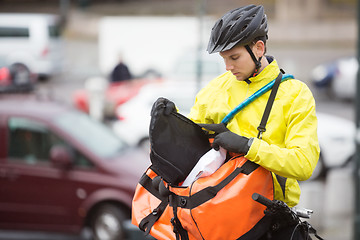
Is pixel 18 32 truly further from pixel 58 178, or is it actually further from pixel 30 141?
pixel 58 178

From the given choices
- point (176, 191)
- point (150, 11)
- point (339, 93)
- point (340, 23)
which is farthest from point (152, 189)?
point (150, 11)

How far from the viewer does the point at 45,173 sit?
23.9 feet

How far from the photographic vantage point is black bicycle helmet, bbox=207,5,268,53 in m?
2.74

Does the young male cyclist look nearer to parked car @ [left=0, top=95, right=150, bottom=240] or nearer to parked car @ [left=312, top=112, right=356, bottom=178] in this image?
parked car @ [left=0, top=95, right=150, bottom=240]

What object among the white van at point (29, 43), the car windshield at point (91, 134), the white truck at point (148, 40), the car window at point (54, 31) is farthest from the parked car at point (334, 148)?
the car window at point (54, 31)

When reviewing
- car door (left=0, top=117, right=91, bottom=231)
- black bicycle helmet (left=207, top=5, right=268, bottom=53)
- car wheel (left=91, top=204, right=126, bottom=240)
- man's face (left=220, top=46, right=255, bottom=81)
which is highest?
black bicycle helmet (left=207, top=5, right=268, bottom=53)

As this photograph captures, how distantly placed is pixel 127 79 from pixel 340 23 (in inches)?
524

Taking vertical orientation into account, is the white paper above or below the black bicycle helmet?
below

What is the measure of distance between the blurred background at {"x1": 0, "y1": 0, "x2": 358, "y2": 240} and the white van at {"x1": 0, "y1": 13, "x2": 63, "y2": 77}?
1.5 inches

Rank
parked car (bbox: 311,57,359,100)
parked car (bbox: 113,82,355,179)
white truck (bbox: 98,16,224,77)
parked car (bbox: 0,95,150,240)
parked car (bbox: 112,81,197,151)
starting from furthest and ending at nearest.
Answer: white truck (bbox: 98,16,224,77), parked car (bbox: 311,57,359,100), parked car (bbox: 112,81,197,151), parked car (bbox: 113,82,355,179), parked car (bbox: 0,95,150,240)

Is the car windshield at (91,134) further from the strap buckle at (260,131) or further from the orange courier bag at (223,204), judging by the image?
the strap buckle at (260,131)

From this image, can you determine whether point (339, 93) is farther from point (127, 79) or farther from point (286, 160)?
point (286, 160)

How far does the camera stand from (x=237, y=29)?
2.74m

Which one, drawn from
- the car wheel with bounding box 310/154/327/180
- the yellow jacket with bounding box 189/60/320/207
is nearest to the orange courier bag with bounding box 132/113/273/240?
the yellow jacket with bounding box 189/60/320/207
